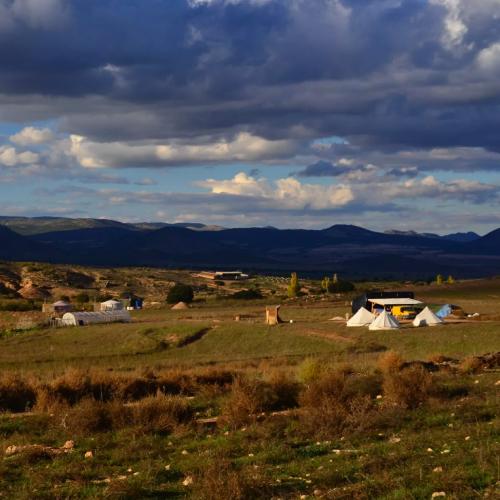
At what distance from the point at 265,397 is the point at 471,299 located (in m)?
69.5

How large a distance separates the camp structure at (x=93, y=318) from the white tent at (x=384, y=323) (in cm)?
3044

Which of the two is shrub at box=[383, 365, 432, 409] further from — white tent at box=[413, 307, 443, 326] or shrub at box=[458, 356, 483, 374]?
white tent at box=[413, 307, 443, 326]

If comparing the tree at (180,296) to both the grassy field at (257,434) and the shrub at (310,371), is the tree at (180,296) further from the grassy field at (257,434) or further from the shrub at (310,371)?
the shrub at (310,371)

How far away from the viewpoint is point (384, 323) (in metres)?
51.9

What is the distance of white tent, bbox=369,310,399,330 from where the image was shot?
51616mm

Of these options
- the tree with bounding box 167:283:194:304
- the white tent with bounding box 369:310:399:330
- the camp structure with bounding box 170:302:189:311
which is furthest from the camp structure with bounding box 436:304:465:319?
the tree with bounding box 167:283:194:304

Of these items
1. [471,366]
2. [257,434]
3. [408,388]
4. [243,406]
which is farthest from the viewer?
[471,366]

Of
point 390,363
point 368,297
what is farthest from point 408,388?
point 368,297

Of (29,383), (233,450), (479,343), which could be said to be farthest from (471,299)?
(233,450)

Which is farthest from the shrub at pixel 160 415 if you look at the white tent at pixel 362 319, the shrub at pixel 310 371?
the white tent at pixel 362 319

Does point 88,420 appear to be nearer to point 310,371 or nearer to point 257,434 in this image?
point 257,434

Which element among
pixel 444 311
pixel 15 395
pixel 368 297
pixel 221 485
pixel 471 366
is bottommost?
pixel 444 311

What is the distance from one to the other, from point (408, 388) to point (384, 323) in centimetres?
3389

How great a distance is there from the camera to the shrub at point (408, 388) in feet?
59.4
